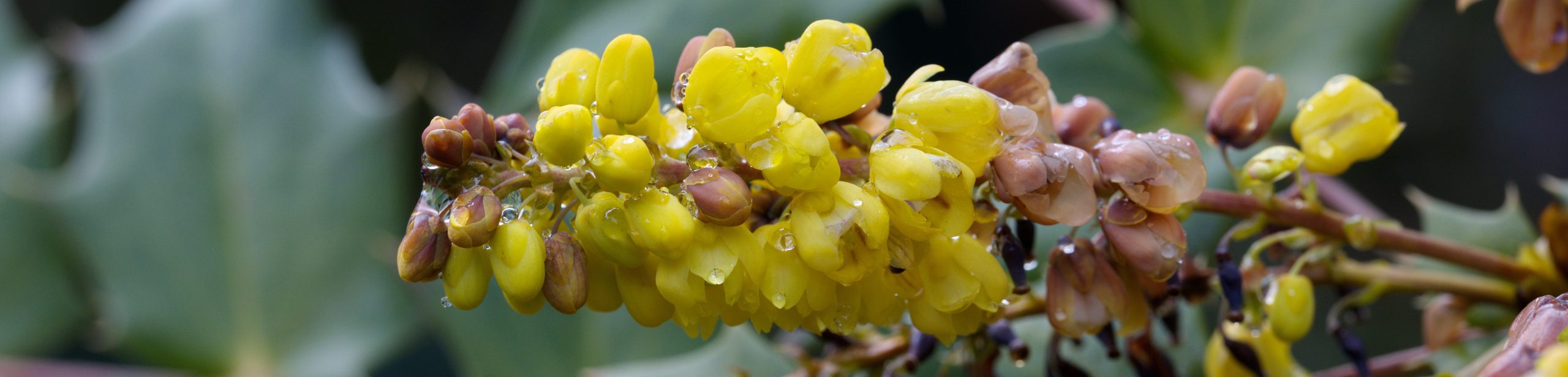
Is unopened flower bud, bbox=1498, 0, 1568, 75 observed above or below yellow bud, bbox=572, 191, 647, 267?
below

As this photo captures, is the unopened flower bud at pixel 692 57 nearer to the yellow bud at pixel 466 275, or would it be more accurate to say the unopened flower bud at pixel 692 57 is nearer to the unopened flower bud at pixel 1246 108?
the yellow bud at pixel 466 275

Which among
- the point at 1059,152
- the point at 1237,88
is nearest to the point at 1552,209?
the point at 1237,88

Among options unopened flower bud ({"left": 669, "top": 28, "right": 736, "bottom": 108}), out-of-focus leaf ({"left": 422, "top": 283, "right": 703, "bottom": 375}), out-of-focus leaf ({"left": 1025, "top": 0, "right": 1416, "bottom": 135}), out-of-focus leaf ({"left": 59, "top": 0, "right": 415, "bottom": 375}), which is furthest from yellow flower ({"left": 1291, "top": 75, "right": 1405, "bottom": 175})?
out-of-focus leaf ({"left": 59, "top": 0, "right": 415, "bottom": 375})

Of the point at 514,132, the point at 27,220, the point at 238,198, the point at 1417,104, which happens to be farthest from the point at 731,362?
the point at 1417,104

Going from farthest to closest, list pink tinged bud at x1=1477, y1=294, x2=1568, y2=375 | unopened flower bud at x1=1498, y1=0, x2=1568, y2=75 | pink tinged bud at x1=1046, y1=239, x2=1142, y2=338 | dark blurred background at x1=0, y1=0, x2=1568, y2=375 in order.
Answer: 1. dark blurred background at x1=0, y1=0, x2=1568, y2=375
2. unopened flower bud at x1=1498, y1=0, x2=1568, y2=75
3. pink tinged bud at x1=1046, y1=239, x2=1142, y2=338
4. pink tinged bud at x1=1477, y1=294, x2=1568, y2=375

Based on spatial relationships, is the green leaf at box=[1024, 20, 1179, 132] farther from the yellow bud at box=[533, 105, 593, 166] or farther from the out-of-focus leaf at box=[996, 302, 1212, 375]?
the yellow bud at box=[533, 105, 593, 166]

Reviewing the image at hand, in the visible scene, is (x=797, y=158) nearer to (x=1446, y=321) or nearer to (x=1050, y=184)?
(x=1050, y=184)

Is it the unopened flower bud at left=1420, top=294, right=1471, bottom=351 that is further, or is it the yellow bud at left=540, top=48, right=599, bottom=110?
the unopened flower bud at left=1420, top=294, right=1471, bottom=351
